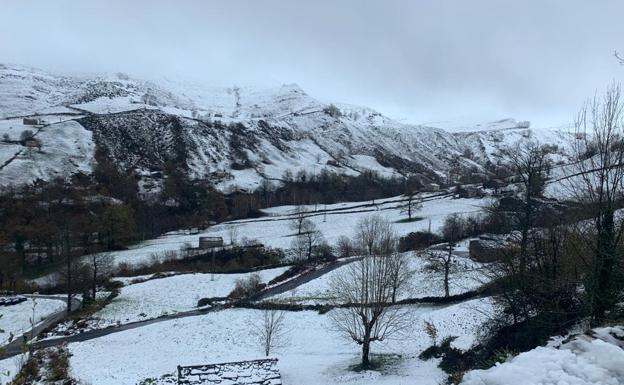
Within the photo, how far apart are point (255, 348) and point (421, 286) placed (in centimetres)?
2004

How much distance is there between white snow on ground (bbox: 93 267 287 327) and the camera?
139 ft

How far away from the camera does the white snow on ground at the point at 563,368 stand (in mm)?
5730

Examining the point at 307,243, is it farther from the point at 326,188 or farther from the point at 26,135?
the point at 26,135

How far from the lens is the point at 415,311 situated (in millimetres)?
34719

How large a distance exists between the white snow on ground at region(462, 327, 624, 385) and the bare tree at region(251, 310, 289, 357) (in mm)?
24215

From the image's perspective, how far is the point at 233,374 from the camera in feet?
70.5

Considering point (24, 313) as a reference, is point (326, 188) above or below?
above

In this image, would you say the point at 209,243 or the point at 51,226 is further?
the point at 51,226

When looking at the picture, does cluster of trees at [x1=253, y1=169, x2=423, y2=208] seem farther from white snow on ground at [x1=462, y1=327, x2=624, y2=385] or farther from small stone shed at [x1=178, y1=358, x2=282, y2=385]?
white snow on ground at [x1=462, y1=327, x2=624, y2=385]

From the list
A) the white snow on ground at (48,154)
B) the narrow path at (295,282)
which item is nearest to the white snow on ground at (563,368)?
the narrow path at (295,282)

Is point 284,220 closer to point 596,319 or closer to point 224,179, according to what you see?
point 224,179

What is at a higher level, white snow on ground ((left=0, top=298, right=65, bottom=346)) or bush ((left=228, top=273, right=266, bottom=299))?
bush ((left=228, top=273, right=266, bottom=299))

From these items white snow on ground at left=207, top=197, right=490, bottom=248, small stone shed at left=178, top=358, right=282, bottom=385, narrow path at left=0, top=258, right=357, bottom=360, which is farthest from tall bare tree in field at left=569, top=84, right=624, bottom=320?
white snow on ground at left=207, top=197, right=490, bottom=248

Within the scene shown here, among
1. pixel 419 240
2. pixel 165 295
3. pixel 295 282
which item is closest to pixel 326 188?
pixel 419 240
